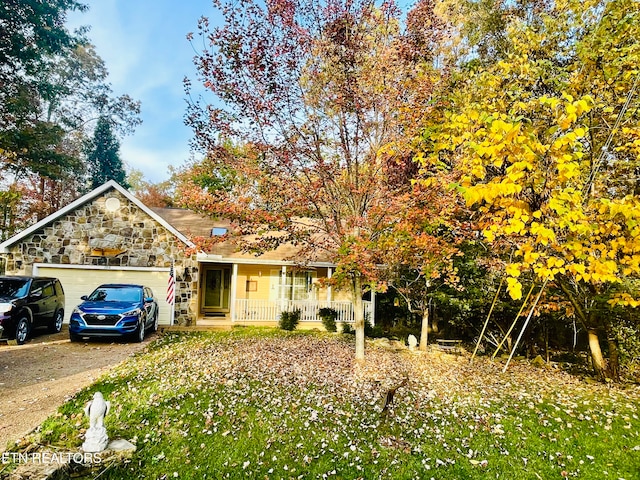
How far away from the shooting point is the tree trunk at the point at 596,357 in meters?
7.71

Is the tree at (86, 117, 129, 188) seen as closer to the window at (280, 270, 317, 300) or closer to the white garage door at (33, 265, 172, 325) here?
the white garage door at (33, 265, 172, 325)

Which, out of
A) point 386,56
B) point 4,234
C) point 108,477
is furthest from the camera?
point 4,234

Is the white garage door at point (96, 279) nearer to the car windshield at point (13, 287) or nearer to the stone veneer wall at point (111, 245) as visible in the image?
the stone veneer wall at point (111, 245)

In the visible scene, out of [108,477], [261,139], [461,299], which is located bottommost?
[108,477]

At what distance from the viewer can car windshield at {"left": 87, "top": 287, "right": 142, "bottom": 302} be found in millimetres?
10414

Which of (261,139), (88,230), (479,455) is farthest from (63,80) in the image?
(479,455)

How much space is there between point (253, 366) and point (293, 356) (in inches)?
54.4

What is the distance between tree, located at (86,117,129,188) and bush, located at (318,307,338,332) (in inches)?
873

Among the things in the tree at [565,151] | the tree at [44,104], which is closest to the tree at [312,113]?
the tree at [565,151]

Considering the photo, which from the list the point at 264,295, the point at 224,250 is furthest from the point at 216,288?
the point at 224,250

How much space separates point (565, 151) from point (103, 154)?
1214 inches

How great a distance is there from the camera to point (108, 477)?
3893 mm

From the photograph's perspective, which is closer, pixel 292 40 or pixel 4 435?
pixel 4 435

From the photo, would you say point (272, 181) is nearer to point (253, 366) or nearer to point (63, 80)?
point (253, 366)
